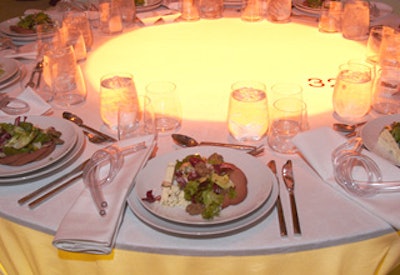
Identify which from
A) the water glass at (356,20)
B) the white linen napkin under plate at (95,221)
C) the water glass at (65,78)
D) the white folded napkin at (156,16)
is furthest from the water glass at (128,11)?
the white linen napkin under plate at (95,221)

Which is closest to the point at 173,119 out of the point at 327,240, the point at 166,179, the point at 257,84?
the point at 257,84

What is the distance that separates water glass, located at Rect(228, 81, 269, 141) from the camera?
5.04 feet

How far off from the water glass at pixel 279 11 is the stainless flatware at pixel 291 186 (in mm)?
1603

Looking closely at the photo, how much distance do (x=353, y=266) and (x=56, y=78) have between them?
1.31 m

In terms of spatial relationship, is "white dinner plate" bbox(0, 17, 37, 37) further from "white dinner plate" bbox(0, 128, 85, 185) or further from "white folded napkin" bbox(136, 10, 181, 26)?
"white dinner plate" bbox(0, 128, 85, 185)

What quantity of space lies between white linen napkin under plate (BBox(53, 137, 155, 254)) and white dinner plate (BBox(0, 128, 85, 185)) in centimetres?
18

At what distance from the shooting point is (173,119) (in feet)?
5.64

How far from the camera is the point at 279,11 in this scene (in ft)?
9.27

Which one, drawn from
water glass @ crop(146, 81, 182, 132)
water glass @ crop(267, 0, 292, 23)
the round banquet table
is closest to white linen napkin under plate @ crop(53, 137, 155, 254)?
the round banquet table

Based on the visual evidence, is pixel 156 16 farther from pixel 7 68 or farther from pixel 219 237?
pixel 219 237

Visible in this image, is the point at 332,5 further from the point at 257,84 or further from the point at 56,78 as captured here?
the point at 56,78

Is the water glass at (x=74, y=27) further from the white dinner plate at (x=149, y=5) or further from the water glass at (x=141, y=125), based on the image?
the water glass at (x=141, y=125)

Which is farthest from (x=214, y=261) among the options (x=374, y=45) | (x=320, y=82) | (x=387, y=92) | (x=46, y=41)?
(x=46, y=41)

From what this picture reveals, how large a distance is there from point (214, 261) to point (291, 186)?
12.8 inches
